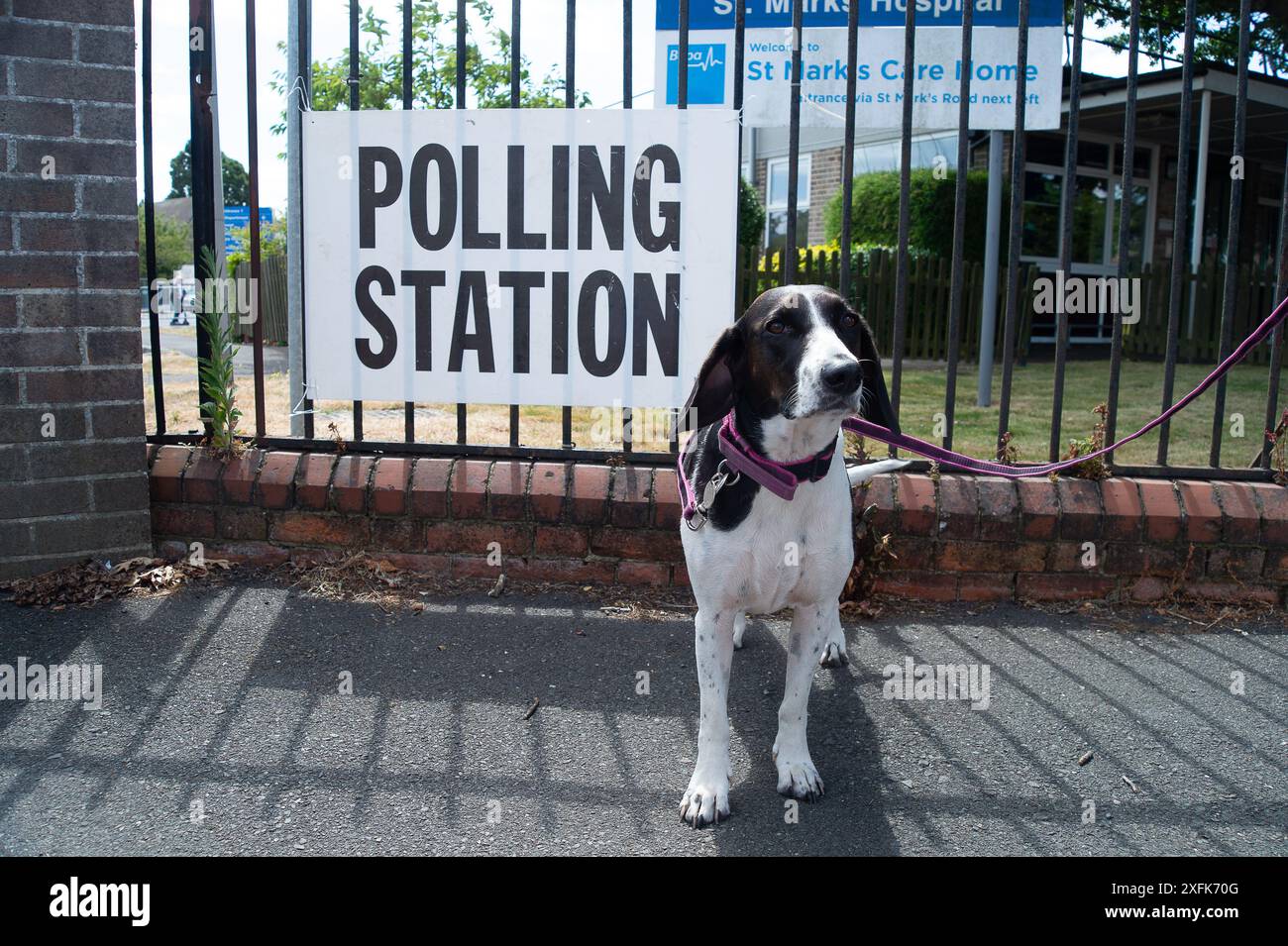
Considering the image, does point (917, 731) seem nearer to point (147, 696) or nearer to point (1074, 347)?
point (147, 696)

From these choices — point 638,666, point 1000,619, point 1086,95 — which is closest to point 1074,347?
point 1086,95

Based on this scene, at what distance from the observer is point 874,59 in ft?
27.3

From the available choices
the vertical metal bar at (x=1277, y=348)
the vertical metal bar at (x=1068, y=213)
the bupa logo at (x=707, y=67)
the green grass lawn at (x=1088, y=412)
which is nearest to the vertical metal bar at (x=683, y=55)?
the vertical metal bar at (x=1068, y=213)

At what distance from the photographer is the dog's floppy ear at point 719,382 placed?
2.97 metres

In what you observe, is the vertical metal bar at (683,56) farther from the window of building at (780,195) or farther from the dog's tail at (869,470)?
the window of building at (780,195)

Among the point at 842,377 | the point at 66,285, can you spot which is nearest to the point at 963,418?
the point at 842,377

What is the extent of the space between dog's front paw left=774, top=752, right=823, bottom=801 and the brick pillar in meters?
3.06

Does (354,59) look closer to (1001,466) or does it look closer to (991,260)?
(1001,466)

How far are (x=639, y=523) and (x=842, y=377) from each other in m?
1.88

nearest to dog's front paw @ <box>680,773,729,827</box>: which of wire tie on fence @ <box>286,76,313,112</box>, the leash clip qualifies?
the leash clip

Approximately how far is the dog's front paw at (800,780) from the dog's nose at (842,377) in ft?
3.56

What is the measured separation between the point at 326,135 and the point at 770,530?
9.59 feet

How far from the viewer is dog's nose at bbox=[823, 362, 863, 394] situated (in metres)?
2.60

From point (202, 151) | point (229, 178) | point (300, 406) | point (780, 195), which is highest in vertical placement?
point (229, 178)
